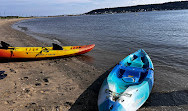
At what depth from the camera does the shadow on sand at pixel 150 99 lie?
545 cm

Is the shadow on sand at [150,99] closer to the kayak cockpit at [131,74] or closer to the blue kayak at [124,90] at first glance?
the blue kayak at [124,90]

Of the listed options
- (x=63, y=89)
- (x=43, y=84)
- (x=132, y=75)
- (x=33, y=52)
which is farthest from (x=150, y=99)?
(x=33, y=52)

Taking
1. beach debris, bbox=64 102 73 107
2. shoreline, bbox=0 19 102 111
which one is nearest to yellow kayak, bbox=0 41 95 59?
shoreline, bbox=0 19 102 111

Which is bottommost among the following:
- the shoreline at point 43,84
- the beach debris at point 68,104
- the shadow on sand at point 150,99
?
the shadow on sand at point 150,99

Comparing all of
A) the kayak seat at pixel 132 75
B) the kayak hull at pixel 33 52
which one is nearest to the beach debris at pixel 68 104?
the kayak seat at pixel 132 75

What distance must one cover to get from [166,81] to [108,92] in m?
4.64

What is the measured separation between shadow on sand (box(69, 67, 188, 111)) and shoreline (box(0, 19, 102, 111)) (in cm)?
19

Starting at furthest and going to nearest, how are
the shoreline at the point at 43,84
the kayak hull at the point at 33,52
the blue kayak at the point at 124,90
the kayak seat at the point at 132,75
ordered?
1. the kayak hull at the point at 33,52
2. the kayak seat at the point at 132,75
3. the shoreline at the point at 43,84
4. the blue kayak at the point at 124,90

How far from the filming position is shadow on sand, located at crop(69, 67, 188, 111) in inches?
215

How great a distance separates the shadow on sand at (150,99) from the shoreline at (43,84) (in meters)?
0.19

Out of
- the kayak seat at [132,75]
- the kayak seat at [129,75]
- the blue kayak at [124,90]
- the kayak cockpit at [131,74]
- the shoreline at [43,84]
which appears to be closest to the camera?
the blue kayak at [124,90]

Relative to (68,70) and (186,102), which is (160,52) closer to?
(186,102)

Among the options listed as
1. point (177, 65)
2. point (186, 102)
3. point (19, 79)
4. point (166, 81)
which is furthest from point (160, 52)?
point (19, 79)

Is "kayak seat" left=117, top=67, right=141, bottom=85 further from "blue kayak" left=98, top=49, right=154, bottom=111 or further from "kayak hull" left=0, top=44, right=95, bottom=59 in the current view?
"kayak hull" left=0, top=44, right=95, bottom=59
